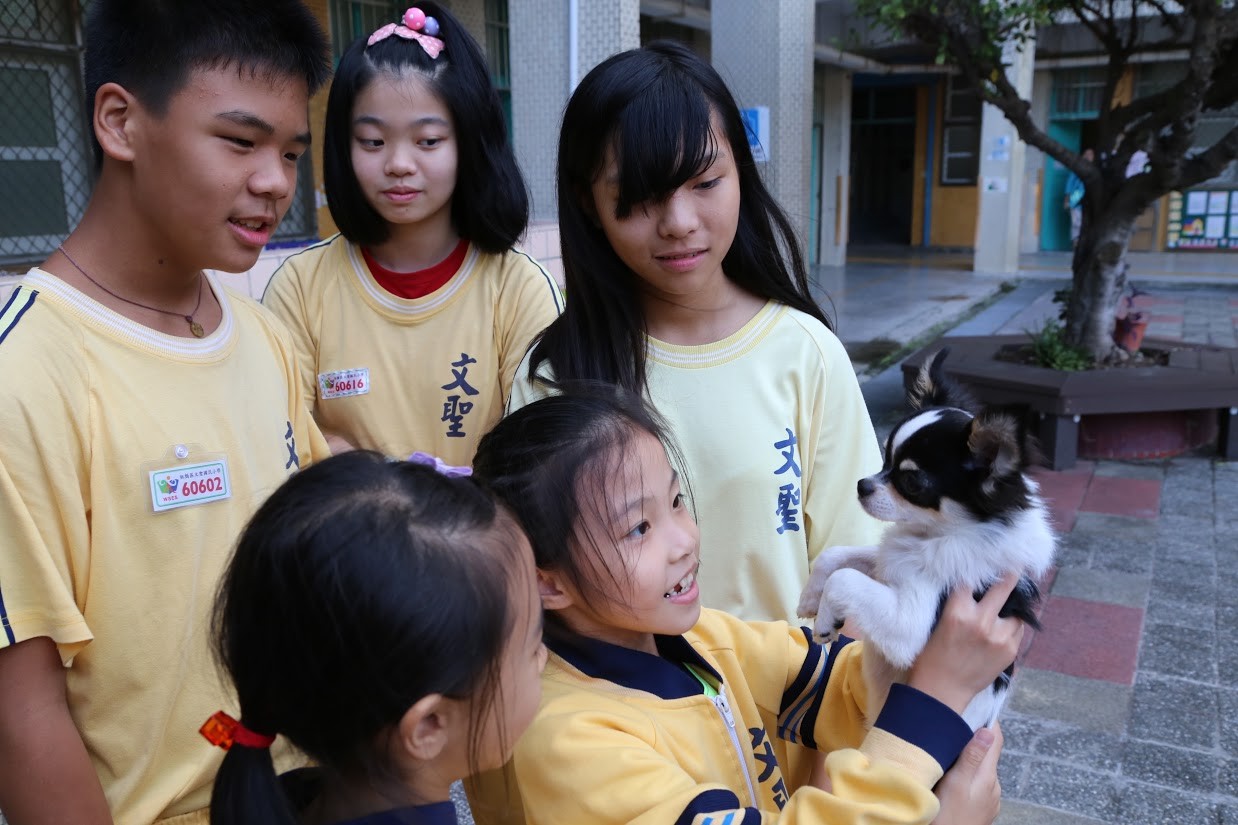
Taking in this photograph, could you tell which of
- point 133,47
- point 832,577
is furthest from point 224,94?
point 832,577

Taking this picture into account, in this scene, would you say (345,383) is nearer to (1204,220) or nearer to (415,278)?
(415,278)

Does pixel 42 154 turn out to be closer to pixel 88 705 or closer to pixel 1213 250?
pixel 88 705

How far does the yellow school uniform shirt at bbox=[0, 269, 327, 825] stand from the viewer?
1.17 m

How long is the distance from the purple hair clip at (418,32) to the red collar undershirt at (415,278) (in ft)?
1.48

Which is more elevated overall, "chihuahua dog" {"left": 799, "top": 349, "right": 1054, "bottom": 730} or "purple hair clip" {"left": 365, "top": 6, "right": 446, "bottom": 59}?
"purple hair clip" {"left": 365, "top": 6, "right": 446, "bottom": 59}

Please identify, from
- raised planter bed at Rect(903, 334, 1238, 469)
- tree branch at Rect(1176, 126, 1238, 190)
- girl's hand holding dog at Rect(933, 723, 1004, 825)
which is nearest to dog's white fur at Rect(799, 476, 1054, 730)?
girl's hand holding dog at Rect(933, 723, 1004, 825)

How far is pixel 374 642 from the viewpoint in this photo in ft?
3.12

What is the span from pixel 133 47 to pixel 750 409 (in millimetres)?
1082

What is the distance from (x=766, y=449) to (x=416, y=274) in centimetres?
95

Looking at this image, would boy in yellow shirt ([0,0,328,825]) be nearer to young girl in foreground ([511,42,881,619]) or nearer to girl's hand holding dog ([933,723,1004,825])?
young girl in foreground ([511,42,881,619])

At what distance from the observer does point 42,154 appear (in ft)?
16.6

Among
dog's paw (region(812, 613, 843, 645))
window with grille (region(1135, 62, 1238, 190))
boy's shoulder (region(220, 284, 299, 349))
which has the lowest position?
dog's paw (region(812, 613, 843, 645))

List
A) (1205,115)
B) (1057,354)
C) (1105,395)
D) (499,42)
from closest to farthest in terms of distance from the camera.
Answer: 1. (1105,395)
2. (1057,354)
3. (499,42)
4. (1205,115)

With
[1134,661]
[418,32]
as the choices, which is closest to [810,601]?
[418,32]
